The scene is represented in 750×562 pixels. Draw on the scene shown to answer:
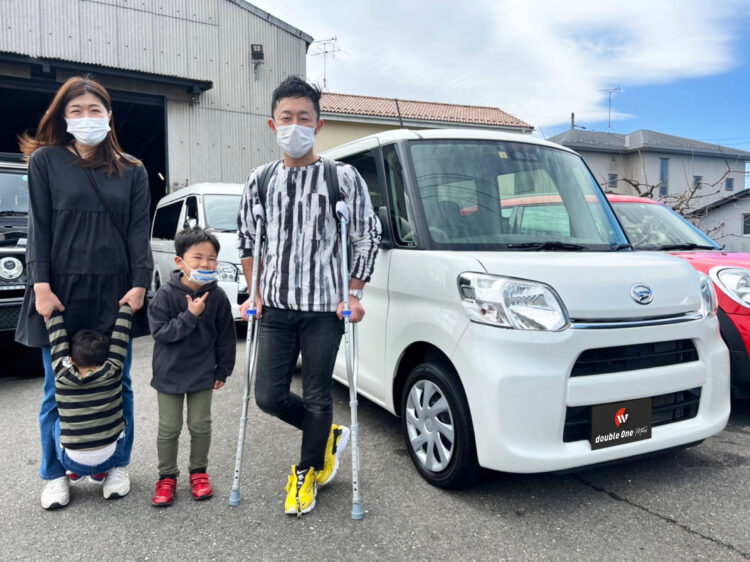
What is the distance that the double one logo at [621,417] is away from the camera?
101 inches

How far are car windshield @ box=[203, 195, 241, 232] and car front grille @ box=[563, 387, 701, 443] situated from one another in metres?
5.49

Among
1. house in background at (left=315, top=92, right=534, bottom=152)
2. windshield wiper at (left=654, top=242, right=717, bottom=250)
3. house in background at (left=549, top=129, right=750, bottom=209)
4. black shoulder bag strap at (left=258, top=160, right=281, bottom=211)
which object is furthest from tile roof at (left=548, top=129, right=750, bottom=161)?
black shoulder bag strap at (left=258, top=160, right=281, bottom=211)

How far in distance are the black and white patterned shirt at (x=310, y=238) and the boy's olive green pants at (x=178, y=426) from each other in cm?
65

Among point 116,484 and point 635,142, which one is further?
point 635,142

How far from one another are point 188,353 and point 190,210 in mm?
5561

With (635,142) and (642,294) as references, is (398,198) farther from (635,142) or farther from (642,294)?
(635,142)

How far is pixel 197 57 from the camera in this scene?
45.1ft

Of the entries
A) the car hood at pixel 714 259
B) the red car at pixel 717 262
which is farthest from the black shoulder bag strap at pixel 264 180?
the car hood at pixel 714 259

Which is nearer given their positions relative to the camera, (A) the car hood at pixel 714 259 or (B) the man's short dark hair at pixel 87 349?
(B) the man's short dark hair at pixel 87 349

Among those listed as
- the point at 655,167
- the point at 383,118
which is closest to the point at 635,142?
the point at 655,167

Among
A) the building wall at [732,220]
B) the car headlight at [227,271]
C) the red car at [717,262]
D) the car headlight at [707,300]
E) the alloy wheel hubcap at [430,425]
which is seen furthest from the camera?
the building wall at [732,220]

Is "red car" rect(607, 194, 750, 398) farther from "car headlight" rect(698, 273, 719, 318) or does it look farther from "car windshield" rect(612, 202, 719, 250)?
"car headlight" rect(698, 273, 719, 318)

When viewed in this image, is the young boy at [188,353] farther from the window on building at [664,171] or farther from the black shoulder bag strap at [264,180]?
the window on building at [664,171]

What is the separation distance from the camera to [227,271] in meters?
6.42
